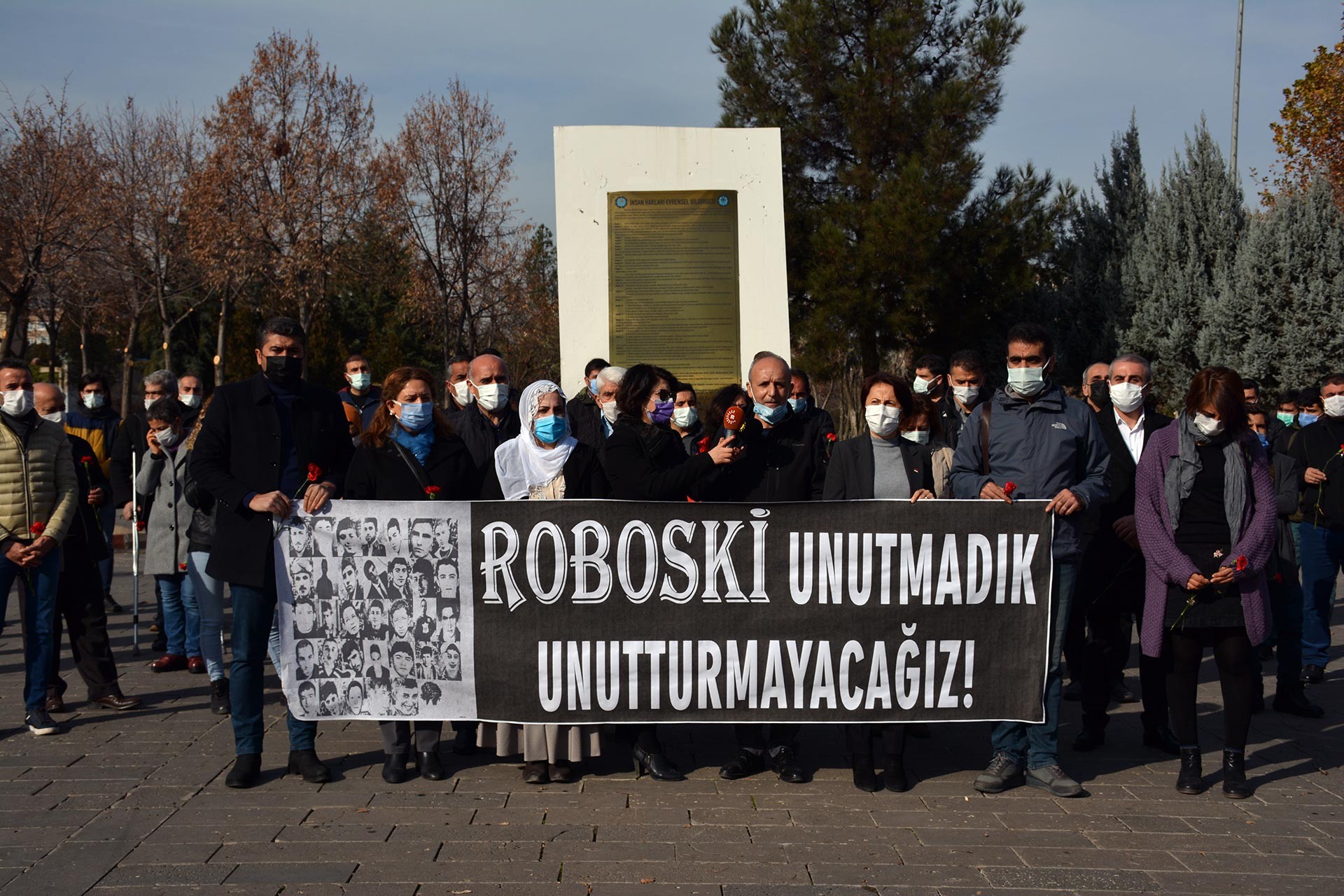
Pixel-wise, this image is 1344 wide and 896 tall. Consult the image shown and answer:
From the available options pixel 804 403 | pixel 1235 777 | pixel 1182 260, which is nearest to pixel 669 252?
pixel 804 403

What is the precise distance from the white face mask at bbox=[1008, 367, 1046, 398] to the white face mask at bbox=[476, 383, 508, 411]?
2.84 m

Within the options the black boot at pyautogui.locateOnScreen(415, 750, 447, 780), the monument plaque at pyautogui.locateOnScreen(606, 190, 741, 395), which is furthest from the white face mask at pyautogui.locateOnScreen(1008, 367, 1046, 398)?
the monument plaque at pyautogui.locateOnScreen(606, 190, 741, 395)

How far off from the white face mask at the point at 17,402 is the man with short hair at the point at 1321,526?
8.27 metres

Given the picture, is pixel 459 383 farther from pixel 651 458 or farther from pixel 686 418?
pixel 651 458

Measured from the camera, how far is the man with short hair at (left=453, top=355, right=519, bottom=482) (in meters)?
6.92

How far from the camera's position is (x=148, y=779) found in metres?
5.85

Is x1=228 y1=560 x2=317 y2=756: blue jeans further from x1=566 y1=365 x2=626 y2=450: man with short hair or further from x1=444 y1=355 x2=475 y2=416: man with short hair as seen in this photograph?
x1=444 y1=355 x2=475 y2=416: man with short hair

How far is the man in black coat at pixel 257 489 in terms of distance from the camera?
5.79m

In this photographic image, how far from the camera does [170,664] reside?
342 inches

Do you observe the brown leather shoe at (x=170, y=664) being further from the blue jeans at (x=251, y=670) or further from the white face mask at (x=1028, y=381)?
the white face mask at (x=1028, y=381)

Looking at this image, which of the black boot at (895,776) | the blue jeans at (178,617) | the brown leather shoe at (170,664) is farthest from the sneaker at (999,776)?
the brown leather shoe at (170,664)

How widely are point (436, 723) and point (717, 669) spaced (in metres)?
1.44

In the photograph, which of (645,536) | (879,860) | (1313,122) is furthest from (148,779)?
(1313,122)

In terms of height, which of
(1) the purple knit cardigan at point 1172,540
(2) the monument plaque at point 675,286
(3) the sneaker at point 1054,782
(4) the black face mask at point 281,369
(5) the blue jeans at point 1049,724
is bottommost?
(3) the sneaker at point 1054,782
